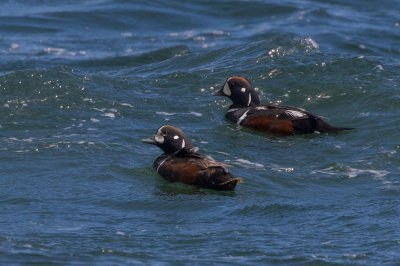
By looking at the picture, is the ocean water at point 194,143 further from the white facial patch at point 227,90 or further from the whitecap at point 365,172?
the white facial patch at point 227,90

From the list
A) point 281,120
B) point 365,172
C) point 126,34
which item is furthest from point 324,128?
point 126,34

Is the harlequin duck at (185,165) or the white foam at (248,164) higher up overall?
the harlequin duck at (185,165)

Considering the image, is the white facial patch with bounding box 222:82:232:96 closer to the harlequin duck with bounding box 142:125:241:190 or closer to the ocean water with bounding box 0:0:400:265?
the ocean water with bounding box 0:0:400:265

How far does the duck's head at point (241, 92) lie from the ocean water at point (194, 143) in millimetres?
399

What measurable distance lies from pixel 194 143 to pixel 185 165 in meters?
2.15

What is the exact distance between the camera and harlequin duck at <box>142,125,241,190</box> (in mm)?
10016

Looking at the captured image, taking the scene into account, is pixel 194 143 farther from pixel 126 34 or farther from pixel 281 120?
pixel 126 34

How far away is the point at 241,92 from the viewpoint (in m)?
13.8

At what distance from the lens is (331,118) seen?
548 inches

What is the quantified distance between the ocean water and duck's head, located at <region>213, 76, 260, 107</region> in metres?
0.40

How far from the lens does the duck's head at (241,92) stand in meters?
13.7

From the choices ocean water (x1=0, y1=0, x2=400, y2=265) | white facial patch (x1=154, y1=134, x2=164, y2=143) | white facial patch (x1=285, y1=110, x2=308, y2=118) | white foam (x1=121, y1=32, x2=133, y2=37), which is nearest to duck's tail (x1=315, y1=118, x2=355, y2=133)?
ocean water (x1=0, y1=0, x2=400, y2=265)

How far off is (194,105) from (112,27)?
8.31 metres

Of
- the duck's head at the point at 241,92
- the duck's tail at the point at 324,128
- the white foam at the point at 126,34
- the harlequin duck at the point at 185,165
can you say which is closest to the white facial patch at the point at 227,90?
the duck's head at the point at 241,92
